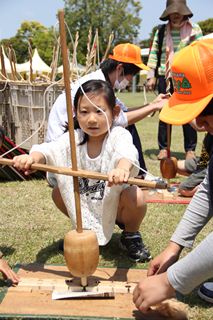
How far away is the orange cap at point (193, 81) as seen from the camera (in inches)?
59.7

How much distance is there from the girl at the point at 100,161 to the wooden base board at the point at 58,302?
0.30m

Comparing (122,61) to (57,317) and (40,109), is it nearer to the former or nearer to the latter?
(40,109)

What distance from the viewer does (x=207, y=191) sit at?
6.16ft

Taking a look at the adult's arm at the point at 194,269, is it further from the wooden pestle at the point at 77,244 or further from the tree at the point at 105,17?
the tree at the point at 105,17

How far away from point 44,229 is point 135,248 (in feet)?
2.52

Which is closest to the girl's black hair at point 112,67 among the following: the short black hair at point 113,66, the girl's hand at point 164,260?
the short black hair at point 113,66

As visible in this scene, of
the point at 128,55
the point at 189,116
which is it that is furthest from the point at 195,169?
the point at 189,116

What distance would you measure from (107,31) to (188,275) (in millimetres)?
38199

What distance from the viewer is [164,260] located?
1.79 meters

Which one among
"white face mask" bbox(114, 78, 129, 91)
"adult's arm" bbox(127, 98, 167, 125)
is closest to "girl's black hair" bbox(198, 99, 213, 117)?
"white face mask" bbox(114, 78, 129, 91)

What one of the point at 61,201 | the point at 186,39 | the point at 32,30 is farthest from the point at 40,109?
the point at 32,30

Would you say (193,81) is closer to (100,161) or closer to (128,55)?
(100,161)

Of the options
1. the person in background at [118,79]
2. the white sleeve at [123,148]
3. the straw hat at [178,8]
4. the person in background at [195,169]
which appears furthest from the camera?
the straw hat at [178,8]

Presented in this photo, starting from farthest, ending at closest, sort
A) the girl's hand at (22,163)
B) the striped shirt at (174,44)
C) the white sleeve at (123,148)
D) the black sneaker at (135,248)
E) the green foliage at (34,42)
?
the green foliage at (34,42), the striped shirt at (174,44), the black sneaker at (135,248), the white sleeve at (123,148), the girl's hand at (22,163)
